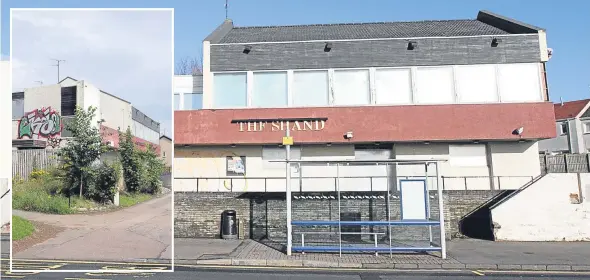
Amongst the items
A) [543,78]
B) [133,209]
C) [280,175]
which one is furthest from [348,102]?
[133,209]

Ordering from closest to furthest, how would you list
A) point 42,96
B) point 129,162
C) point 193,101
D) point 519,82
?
point 42,96 → point 129,162 → point 519,82 → point 193,101

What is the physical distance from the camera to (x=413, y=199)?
12.6 m

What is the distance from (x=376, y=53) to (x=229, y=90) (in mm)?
6012

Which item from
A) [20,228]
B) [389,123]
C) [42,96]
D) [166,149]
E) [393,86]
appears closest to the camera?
[42,96]

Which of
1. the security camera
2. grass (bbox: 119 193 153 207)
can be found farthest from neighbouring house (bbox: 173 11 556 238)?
grass (bbox: 119 193 153 207)

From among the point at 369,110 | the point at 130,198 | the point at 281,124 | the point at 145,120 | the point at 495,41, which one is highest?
the point at 495,41

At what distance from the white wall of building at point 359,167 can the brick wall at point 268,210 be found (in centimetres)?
155

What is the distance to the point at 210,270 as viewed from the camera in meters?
10.2

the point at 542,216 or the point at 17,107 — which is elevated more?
the point at 17,107

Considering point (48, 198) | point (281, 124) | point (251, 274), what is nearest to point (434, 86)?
point (281, 124)

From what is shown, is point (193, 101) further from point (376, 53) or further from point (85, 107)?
point (85, 107)

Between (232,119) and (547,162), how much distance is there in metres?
12.5

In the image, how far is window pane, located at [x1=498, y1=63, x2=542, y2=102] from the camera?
17828 mm

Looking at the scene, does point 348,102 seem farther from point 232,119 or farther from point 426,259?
point 426,259
